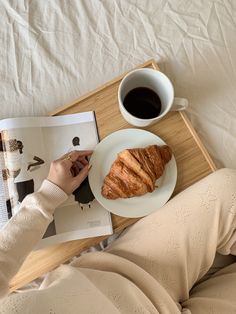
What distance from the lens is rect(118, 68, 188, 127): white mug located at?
0.59 metres

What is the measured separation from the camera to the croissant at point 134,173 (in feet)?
1.90

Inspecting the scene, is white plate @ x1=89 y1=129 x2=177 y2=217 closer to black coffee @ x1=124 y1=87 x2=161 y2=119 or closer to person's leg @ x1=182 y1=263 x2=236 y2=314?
black coffee @ x1=124 y1=87 x2=161 y2=119

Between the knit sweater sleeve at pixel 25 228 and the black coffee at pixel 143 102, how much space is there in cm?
20

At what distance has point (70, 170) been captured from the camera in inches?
23.3

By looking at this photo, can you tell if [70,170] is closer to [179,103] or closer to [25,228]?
[25,228]

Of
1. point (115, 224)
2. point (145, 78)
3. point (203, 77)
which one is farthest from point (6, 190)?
point (203, 77)

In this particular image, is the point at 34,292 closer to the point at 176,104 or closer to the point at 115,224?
the point at 115,224

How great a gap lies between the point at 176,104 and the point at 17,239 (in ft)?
1.16

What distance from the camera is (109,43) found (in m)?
0.70

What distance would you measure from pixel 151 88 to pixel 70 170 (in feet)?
0.69

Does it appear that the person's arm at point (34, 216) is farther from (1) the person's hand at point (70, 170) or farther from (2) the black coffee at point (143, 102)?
(2) the black coffee at point (143, 102)

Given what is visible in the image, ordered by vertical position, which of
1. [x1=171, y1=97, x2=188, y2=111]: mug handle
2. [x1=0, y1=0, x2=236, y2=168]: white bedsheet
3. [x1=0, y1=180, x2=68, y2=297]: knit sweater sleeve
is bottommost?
[x1=0, y1=180, x2=68, y2=297]: knit sweater sleeve

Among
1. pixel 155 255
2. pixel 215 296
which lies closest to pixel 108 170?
pixel 155 255

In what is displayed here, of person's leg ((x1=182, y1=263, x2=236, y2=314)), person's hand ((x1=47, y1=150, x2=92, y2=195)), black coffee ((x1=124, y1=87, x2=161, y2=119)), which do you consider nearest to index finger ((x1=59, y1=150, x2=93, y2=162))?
person's hand ((x1=47, y1=150, x2=92, y2=195))
